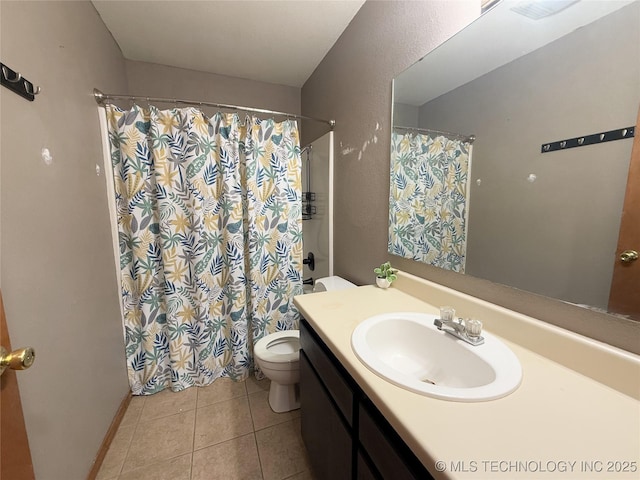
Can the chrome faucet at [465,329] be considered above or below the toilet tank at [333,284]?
above

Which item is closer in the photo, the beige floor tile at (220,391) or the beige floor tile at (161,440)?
the beige floor tile at (161,440)

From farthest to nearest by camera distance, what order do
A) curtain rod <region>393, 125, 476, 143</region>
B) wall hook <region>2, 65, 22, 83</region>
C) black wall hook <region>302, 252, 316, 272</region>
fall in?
black wall hook <region>302, 252, 316, 272</region> < curtain rod <region>393, 125, 476, 143</region> < wall hook <region>2, 65, 22, 83</region>

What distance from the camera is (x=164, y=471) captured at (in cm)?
122

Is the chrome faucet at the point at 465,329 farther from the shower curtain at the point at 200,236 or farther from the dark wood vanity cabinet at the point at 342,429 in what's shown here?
the shower curtain at the point at 200,236

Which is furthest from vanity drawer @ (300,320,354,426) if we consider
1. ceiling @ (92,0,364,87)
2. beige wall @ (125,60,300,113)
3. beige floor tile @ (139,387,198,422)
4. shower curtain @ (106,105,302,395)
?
beige wall @ (125,60,300,113)

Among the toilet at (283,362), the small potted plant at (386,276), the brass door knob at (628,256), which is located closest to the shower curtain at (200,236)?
the toilet at (283,362)

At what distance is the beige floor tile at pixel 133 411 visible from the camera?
1.50 metres

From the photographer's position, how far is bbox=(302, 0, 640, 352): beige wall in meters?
0.77

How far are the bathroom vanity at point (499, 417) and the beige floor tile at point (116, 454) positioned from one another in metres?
1.07

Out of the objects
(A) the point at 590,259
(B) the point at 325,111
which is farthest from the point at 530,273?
(B) the point at 325,111

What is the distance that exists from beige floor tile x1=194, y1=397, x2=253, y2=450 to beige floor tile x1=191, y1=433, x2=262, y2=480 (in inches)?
1.7

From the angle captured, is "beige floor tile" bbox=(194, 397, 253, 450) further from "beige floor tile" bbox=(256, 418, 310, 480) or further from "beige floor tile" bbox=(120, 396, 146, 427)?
"beige floor tile" bbox=(120, 396, 146, 427)

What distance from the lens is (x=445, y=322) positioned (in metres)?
0.86

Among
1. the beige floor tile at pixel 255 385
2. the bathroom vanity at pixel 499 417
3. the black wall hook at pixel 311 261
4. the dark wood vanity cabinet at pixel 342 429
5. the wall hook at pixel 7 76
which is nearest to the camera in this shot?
the bathroom vanity at pixel 499 417
